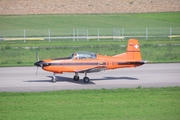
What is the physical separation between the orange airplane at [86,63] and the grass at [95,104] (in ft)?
11.0

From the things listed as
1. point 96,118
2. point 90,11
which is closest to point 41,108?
point 96,118

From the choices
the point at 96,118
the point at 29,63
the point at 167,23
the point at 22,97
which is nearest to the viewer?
the point at 96,118

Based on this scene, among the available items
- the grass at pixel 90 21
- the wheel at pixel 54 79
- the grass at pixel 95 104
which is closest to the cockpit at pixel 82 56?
the wheel at pixel 54 79

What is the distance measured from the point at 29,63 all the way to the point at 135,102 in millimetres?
17908

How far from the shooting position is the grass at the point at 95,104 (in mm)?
20109

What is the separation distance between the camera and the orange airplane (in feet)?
95.3

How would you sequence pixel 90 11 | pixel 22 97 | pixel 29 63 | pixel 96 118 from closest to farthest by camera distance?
1. pixel 96 118
2. pixel 22 97
3. pixel 29 63
4. pixel 90 11

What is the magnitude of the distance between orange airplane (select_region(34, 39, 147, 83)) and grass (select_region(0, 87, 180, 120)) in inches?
133

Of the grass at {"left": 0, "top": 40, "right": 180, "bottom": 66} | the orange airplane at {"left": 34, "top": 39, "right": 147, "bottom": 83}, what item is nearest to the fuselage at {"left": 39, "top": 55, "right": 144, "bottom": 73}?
the orange airplane at {"left": 34, "top": 39, "right": 147, "bottom": 83}

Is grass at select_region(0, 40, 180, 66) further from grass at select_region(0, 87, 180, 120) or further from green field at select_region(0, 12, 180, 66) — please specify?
grass at select_region(0, 87, 180, 120)

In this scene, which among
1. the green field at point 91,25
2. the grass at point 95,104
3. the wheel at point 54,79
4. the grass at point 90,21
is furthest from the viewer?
the grass at point 90,21

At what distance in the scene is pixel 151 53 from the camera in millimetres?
46406

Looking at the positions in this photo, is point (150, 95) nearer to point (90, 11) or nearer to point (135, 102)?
point (135, 102)

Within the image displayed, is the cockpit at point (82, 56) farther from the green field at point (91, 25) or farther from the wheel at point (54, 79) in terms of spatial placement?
the green field at point (91, 25)
